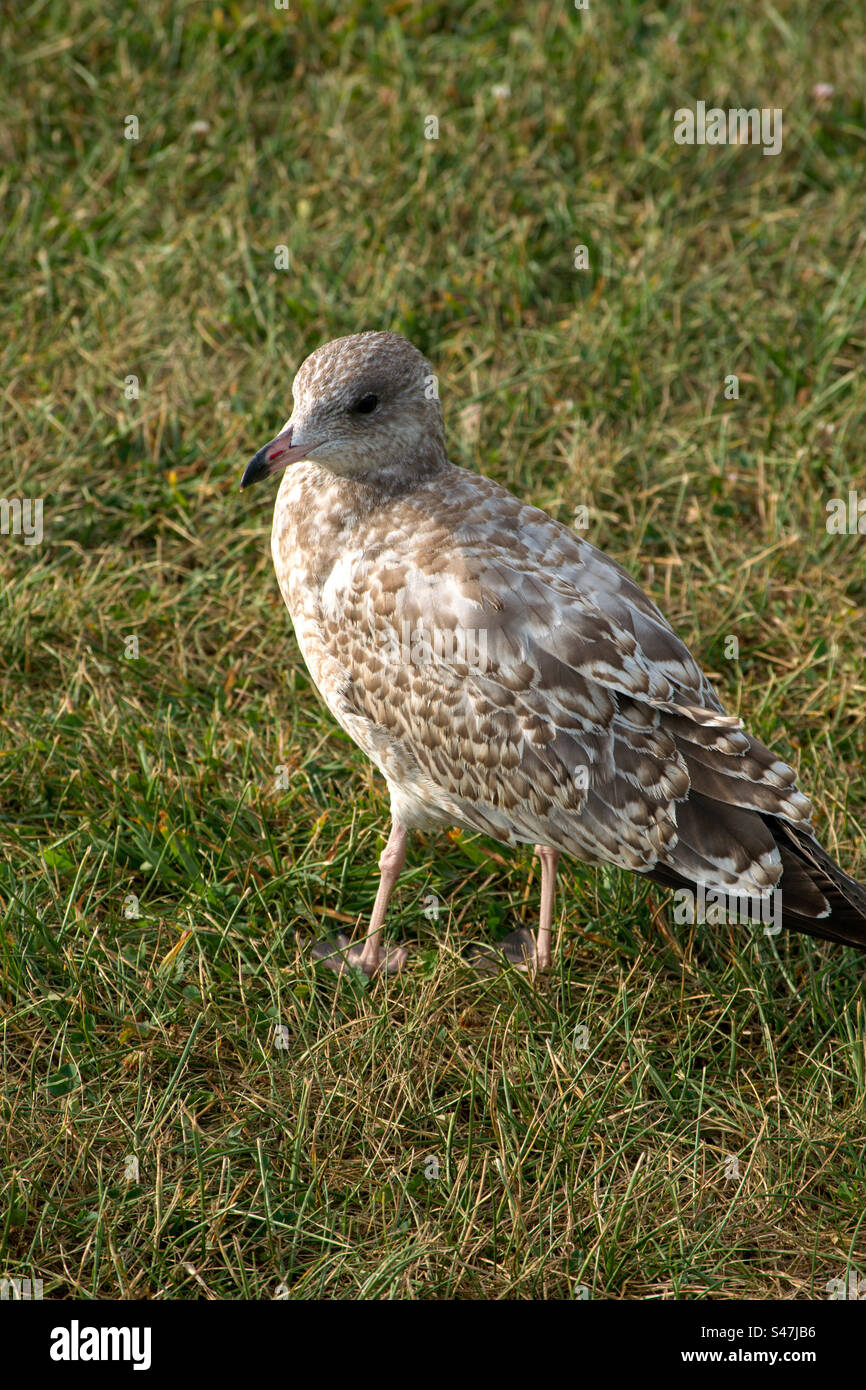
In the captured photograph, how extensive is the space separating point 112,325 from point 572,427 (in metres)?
2.33

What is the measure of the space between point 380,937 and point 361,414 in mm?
1761

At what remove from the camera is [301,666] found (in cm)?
573

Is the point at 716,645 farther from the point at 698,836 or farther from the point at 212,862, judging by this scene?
the point at 212,862

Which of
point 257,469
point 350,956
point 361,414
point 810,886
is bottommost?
point 350,956

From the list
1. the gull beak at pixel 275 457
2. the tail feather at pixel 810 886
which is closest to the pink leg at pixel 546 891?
the tail feather at pixel 810 886

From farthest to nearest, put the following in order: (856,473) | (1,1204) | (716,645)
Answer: (856,473)
(716,645)
(1,1204)

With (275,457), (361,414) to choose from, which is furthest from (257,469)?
(361,414)

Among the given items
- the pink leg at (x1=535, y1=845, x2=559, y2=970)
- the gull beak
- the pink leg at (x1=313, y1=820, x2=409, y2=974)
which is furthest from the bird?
the pink leg at (x1=535, y1=845, x2=559, y2=970)

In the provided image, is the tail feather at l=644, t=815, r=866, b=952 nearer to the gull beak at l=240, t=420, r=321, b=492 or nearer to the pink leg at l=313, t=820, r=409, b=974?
the pink leg at l=313, t=820, r=409, b=974

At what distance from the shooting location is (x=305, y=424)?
4477 millimetres

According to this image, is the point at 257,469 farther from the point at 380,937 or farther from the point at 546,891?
the point at 546,891

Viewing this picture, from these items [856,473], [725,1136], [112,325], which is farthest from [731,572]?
[112,325]

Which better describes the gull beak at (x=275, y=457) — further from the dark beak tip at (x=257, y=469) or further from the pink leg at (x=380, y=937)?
the pink leg at (x=380, y=937)

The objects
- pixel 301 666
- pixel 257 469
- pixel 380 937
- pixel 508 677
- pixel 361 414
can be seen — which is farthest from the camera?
pixel 301 666
